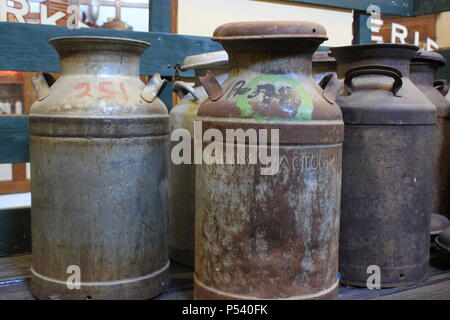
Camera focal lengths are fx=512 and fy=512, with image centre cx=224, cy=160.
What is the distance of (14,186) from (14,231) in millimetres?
2275

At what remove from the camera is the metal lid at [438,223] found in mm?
2703

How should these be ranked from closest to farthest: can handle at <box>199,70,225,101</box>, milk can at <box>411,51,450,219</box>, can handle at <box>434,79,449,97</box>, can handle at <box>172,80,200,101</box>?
can handle at <box>199,70,225,101</box> → can handle at <box>172,80,200,101</box> → milk can at <box>411,51,450,219</box> → can handle at <box>434,79,449,97</box>

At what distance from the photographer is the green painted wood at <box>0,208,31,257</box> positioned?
2.52 metres

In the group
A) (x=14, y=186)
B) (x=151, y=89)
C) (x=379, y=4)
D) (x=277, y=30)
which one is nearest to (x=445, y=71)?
(x=379, y=4)

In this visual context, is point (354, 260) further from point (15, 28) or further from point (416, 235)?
point (15, 28)

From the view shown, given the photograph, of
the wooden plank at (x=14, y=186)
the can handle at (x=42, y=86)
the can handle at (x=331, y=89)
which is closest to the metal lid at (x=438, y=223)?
the can handle at (x=331, y=89)

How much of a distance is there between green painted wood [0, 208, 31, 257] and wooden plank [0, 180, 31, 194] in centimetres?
221

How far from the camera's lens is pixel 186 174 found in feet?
8.07

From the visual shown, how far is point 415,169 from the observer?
2.18 m

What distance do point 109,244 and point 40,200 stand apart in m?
0.32

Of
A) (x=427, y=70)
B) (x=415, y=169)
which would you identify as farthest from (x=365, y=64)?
(x=427, y=70)

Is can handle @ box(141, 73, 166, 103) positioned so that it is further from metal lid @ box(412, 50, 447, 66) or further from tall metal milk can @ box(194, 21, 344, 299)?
metal lid @ box(412, 50, 447, 66)

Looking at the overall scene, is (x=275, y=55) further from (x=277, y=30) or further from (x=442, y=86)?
(x=442, y=86)

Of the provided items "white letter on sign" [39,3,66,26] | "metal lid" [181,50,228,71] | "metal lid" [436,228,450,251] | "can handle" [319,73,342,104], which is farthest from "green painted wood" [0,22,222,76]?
"metal lid" [436,228,450,251]
